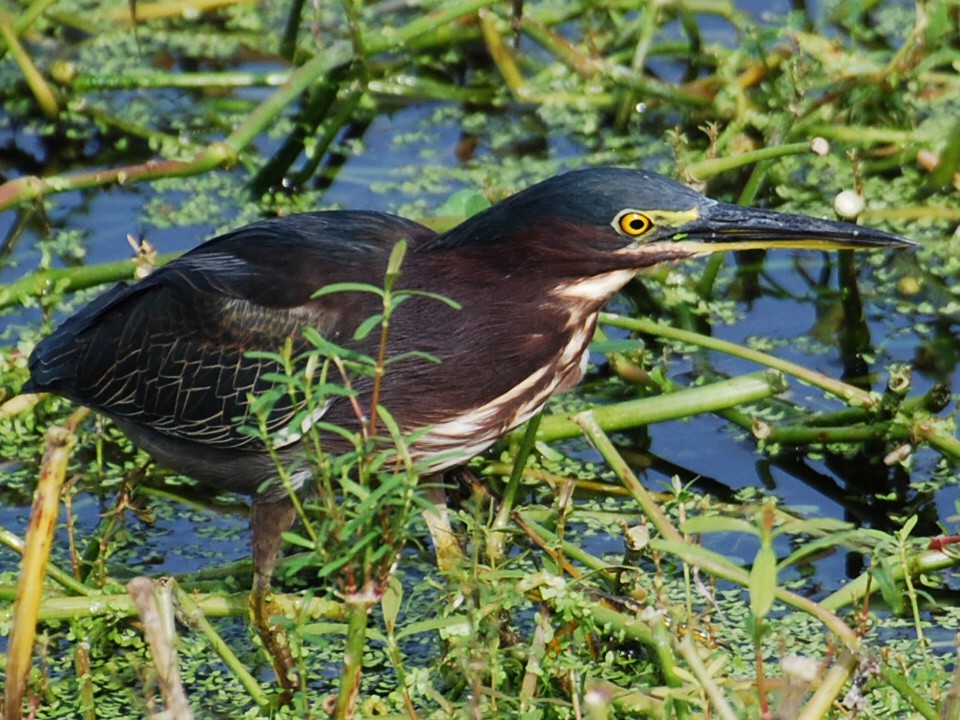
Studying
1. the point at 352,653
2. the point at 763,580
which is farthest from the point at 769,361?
the point at 763,580

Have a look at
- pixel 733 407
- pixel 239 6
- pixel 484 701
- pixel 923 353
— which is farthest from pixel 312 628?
pixel 239 6

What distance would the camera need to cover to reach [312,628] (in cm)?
291

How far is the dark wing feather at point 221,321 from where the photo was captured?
385 centimetres

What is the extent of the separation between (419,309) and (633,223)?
53 centimetres

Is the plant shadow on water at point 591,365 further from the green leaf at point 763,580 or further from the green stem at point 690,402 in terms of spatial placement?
the green stem at point 690,402

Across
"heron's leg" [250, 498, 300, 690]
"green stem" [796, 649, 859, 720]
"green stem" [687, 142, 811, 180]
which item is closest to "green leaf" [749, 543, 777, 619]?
"green stem" [796, 649, 859, 720]

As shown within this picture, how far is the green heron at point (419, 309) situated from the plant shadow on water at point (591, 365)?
185mm

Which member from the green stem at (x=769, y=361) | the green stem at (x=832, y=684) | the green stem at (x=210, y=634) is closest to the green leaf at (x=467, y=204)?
the green stem at (x=769, y=361)

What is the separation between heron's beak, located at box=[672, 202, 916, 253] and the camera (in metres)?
3.55

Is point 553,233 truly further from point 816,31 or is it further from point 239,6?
point 239,6

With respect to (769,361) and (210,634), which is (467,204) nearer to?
(769,361)

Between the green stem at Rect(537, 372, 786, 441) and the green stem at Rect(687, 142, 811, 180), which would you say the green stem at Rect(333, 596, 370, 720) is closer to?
the green stem at Rect(537, 372, 786, 441)

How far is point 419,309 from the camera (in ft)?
12.2

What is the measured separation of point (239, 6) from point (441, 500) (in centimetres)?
365
